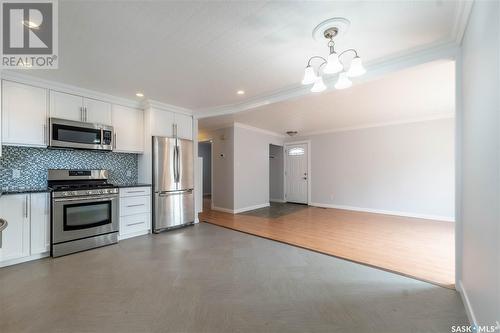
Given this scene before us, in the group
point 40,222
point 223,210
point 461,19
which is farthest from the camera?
point 223,210

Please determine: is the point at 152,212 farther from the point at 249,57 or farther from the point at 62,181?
the point at 249,57

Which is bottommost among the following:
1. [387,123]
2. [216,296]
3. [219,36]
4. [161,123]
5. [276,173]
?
[216,296]

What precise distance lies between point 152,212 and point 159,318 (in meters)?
2.57

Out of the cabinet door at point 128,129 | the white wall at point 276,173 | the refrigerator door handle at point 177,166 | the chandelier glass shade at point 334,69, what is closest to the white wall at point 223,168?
the refrigerator door handle at point 177,166

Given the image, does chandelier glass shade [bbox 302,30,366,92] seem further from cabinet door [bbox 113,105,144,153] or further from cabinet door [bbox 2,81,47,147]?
cabinet door [bbox 2,81,47,147]

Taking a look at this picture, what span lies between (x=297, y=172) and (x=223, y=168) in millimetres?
2696

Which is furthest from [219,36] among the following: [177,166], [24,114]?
[24,114]

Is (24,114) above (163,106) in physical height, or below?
below

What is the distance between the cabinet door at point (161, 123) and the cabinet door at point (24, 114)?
149cm

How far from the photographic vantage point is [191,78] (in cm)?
300

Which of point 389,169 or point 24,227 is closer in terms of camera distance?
point 24,227

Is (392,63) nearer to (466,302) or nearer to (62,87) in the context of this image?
(466,302)

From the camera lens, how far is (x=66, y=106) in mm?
3279

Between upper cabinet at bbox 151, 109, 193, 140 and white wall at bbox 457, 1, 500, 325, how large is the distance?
13.8 feet
